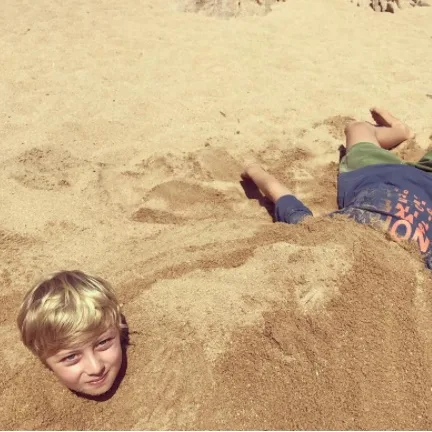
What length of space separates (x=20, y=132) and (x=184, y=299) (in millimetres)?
1889

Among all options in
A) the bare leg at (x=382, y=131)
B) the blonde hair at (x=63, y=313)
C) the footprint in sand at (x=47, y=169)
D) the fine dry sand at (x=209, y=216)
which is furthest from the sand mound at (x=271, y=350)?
the bare leg at (x=382, y=131)

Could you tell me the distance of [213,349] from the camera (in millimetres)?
1755

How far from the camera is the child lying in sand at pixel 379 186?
235 cm

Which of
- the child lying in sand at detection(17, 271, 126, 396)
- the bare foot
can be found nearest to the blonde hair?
the child lying in sand at detection(17, 271, 126, 396)

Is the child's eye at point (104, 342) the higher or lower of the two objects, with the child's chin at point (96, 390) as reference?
higher

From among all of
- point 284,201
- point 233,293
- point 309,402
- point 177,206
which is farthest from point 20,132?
point 309,402

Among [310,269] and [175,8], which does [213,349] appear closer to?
[310,269]

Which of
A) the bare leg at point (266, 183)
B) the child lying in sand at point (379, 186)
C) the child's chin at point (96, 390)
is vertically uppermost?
the child lying in sand at point (379, 186)

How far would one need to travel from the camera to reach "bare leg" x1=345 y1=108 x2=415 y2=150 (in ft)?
10.4

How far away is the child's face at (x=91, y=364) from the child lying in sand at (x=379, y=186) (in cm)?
116

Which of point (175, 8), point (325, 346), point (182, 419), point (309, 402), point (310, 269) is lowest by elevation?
point (182, 419)

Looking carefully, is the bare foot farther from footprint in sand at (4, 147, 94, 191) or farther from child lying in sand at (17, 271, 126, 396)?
child lying in sand at (17, 271, 126, 396)

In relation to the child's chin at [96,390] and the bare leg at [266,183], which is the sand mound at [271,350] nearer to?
the child's chin at [96,390]

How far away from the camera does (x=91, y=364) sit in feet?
5.25
